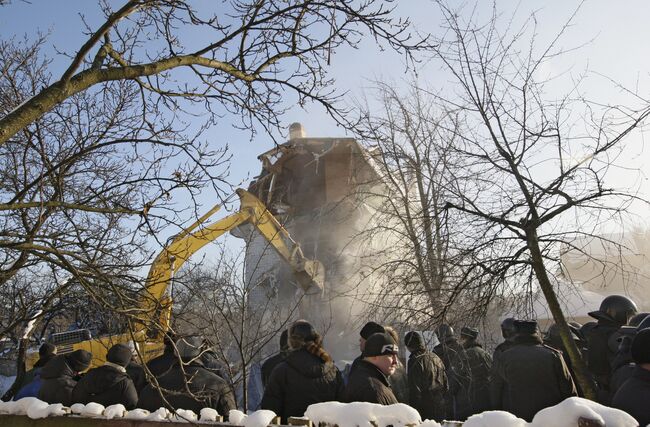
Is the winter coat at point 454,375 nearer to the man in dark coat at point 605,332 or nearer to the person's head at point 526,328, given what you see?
the person's head at point 526,328

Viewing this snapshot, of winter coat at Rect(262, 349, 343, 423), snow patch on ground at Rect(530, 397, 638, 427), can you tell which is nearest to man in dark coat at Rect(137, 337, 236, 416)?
winter coat at Rect(262, 349, 343, 423)

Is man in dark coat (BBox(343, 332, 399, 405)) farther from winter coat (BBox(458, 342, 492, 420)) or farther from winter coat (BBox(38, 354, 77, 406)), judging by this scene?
winter coat (BBox(38, 354, 77, 406))

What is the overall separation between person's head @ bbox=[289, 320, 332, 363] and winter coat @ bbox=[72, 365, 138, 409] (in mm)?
1750

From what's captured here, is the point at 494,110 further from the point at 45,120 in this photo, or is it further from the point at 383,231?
the point at 45,120

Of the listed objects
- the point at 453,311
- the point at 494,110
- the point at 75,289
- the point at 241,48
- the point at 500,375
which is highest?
the point at 241,48

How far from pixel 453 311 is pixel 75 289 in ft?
13.6

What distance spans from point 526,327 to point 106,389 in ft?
13.3

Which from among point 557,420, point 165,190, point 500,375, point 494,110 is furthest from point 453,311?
point 165,190

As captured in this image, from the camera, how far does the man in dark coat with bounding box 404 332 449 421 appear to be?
17.4 ft

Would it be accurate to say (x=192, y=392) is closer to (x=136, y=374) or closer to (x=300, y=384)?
(x=300, y=384)

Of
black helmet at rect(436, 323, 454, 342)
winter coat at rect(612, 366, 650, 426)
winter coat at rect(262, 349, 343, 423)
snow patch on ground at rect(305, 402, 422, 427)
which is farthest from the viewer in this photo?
black helmet at rect(436, 323, 454, 342)

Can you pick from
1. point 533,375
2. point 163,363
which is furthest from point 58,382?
point 533,375

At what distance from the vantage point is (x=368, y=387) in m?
3.73

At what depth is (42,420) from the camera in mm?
3570
